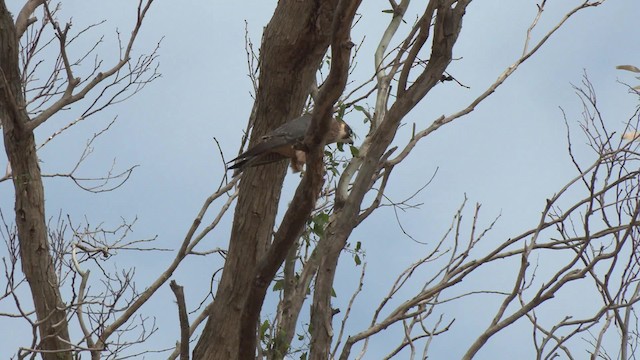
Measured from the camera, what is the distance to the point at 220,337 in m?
4.72

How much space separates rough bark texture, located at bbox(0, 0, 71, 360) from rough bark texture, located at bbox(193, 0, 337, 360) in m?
1.53

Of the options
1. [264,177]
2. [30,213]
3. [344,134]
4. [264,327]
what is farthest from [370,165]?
[30,213]

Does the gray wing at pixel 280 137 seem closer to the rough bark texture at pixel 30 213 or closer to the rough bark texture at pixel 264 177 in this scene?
the rough bark texture at pixel 264 177

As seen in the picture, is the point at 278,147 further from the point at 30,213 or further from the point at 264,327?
the point at 30,213

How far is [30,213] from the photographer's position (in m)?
5.74

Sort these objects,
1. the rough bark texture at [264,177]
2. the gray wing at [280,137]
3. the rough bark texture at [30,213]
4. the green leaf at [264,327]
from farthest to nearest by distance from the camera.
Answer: the rough bark texture at [30,213], the green leaf at [264,327], the rough bark texture at [264,177], the gray wing at [280,137]

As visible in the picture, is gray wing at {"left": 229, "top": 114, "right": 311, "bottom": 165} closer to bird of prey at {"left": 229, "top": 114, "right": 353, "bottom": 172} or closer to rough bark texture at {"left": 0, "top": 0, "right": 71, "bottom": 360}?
bird of prey at {"left": 229, "top": 114, "right": 353, "bottom": 172}

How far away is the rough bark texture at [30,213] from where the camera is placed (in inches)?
224

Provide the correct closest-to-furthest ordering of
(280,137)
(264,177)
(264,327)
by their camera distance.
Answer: (280,137)
(264,177)
(264,327)

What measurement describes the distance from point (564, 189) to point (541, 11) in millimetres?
1682

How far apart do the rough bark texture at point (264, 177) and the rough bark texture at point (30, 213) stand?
1.53 metres

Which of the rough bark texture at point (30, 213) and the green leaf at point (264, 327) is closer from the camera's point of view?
the green leaf at point (264, 327)

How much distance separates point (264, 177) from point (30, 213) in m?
1.94

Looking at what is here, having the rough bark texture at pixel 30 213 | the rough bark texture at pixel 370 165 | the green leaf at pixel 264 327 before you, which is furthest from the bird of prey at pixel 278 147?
the rough bark texture at pixel 30 213
